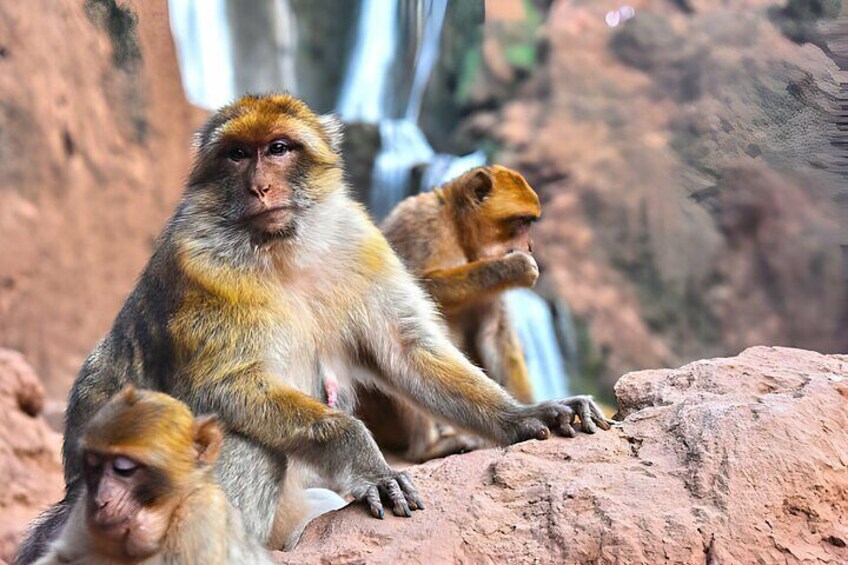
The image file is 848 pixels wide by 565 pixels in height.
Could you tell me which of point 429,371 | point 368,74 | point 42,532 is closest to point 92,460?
point 42,532

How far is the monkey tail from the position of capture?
4.16 meters

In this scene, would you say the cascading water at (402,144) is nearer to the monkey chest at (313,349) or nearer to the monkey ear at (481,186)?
the monkey ear at (481,186)

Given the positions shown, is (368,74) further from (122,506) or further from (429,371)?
(122,506)

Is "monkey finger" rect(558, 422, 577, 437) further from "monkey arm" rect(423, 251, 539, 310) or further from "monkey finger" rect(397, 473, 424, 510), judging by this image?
"monkey arm" rect(423, 251, 539, 310)

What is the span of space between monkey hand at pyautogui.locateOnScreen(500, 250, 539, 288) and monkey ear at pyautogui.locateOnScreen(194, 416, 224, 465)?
3129 millimetres

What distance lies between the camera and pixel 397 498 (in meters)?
3.78

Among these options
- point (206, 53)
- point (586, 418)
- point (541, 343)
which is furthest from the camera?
point (541, 343)

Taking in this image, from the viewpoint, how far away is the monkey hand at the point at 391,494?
3756mm

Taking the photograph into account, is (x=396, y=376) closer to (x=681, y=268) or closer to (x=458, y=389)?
(x=458, y=389)

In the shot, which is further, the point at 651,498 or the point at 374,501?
the point at 374,501

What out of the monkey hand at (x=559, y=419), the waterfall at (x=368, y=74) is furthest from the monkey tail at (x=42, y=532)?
the waterfall at (x=368, y=74)

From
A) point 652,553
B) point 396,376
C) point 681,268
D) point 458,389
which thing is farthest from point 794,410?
point 681,268

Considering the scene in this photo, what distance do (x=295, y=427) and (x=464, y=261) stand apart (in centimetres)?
306

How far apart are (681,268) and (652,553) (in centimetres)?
837
